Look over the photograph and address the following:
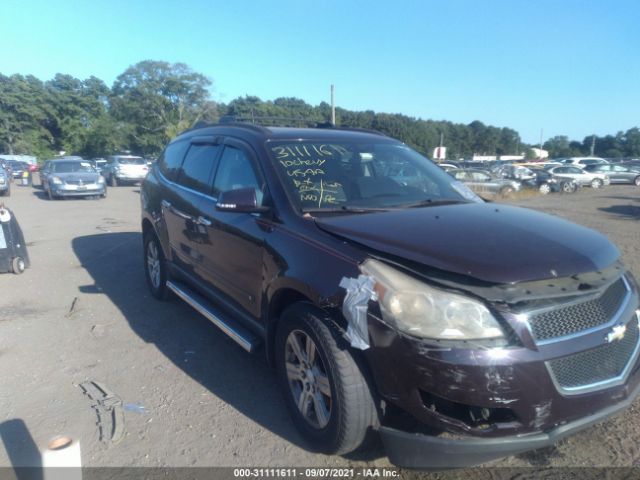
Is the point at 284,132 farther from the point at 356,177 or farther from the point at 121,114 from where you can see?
the point at 121,114

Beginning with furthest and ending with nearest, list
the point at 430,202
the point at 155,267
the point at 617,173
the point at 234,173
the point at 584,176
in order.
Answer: the point at 617,173
the point at 584,176
the point at 155,267
the point at 234,173
the point at 430,202

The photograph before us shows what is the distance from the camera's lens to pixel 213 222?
415 centimetres

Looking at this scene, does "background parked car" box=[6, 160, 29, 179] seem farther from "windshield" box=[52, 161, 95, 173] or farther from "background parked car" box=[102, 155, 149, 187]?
"windshield" box=[52, 161, 95, 173]

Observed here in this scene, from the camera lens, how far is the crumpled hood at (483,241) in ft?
8.09

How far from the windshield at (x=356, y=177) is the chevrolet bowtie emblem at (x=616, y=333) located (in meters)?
1.49

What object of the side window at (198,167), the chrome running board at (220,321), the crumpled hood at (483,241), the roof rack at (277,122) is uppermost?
the roof rack at (277,122)

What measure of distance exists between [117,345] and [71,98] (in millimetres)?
76734

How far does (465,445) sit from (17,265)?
713 centimetres

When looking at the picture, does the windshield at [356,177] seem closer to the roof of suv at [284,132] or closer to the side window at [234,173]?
the roof of suv at [284,132]

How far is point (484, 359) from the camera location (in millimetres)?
2283

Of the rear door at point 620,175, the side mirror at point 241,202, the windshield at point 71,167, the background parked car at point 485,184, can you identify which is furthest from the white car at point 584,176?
the side mirror at point 241,202

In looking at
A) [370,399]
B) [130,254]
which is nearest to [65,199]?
[130,254]

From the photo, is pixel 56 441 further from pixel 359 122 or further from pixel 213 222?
pixel 359 122

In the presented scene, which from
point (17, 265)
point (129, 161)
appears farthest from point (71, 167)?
point (17, 265)
